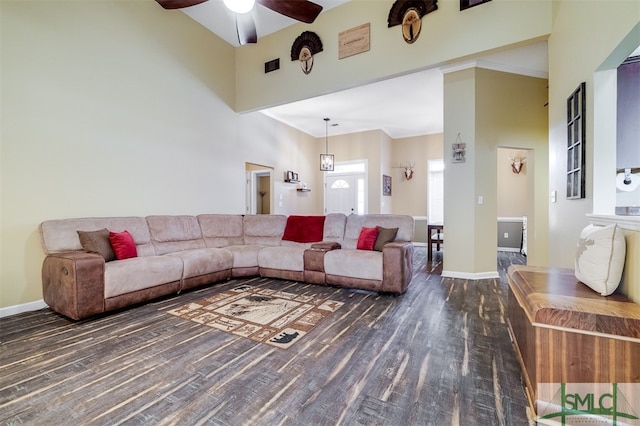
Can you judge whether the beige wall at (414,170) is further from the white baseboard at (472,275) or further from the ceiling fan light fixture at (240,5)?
the ceiling fan light fixture at (240,5)

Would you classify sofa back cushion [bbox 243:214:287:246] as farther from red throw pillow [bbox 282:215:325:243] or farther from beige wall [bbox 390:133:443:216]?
beige wall [bbox 390:133:443:216]

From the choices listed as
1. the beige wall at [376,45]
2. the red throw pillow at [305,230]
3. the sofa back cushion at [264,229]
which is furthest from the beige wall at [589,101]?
the sofa back cushion at [264,229]

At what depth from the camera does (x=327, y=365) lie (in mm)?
1793

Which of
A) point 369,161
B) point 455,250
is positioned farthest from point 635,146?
point 369,161

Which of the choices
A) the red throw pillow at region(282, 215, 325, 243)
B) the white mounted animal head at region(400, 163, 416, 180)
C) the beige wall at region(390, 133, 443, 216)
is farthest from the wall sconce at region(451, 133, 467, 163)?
the white mounted animal head at region(400, 163, 416, 180)

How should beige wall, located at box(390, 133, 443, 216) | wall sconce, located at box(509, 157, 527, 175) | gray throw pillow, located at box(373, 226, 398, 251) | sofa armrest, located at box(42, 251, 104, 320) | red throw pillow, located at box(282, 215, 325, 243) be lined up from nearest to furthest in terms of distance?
sofa armrest, located at box(42, 251, 104, 320) → gray throw pillow, located at box(373, 226, 398, 251) → red throw pillow, located at box(282, 215, 325, 243) → wall sconce, located at box(509, 157, 527, 175) → beige wall, located at box(390, 133, 443, 216)

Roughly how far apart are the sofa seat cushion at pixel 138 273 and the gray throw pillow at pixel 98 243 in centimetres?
11

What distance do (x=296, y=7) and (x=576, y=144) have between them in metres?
2.79

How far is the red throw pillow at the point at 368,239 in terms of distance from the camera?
361 centimetres

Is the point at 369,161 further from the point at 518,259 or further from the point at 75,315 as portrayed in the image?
the point at 75,315

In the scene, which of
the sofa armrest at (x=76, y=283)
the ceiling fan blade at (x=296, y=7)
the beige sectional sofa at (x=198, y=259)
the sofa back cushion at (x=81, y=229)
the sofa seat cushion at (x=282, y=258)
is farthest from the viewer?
the sofa seat cushion at (x=282, y=258)

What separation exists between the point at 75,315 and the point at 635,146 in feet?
17.3

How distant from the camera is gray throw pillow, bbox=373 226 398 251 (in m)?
3.54

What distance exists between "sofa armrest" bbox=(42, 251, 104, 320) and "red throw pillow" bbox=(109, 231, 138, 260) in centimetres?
35
